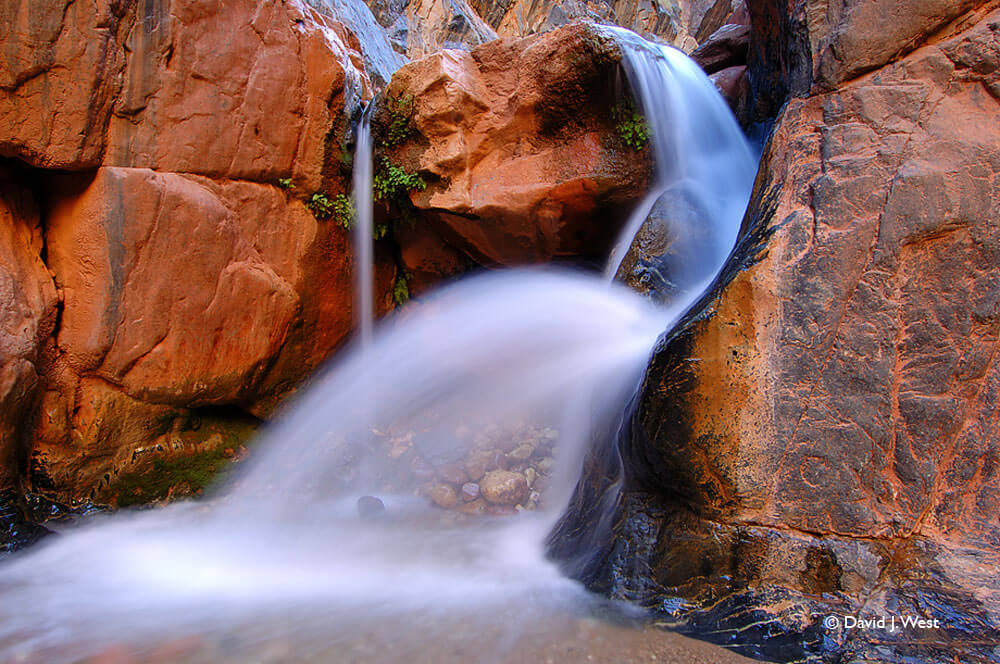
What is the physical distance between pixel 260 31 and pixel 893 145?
483 cm

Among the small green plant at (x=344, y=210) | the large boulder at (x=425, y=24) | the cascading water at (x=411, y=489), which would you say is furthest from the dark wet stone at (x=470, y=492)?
the large boulder at (x=425, y=24)

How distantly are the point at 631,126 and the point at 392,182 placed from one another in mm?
2452

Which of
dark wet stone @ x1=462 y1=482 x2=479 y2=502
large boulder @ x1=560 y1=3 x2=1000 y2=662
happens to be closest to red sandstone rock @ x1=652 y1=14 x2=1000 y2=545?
large boulder @ x1=560 y1=3 x2=1000 y2=662

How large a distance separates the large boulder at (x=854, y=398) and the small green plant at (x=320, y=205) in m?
3.84

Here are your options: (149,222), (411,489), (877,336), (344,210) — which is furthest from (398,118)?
(877,336)

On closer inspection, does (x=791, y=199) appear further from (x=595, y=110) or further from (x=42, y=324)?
(x=42, y=324)

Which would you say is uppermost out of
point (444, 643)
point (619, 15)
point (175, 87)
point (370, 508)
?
point (619, 15)

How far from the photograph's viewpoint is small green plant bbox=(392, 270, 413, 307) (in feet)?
19.6

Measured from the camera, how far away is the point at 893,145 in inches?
86.9

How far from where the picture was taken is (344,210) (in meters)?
5.15

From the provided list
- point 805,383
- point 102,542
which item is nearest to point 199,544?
point 102,542

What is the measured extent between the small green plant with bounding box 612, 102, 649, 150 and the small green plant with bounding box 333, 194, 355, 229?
2.77m

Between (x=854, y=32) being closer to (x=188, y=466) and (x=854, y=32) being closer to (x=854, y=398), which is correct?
(x=854, y=398)
